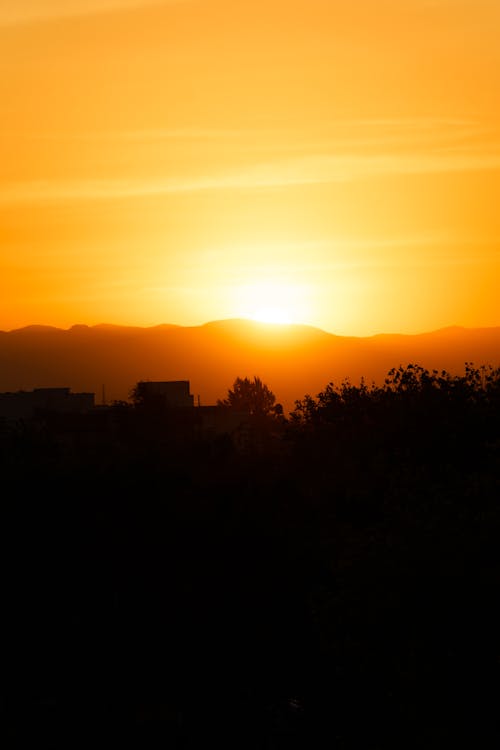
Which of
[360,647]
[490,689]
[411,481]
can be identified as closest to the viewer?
[490,689]

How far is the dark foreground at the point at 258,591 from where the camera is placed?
17812 mm

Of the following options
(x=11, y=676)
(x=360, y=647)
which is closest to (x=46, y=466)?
(x=11, y=676)

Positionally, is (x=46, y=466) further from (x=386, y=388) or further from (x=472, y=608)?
(x=472, y=608)

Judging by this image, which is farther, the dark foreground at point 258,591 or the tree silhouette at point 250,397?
the tree silhouette at point 250,397

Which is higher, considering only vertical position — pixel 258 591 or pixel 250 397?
pixel 250 397

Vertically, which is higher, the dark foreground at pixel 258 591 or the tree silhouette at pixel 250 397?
the tree silhouette at pixel 250 397

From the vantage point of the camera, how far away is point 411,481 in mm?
26422

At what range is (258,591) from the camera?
30.6 metres

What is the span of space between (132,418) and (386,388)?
28.9 metres

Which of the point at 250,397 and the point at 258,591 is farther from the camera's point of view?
the point at 250,397

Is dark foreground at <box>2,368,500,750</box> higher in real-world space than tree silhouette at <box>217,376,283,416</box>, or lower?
lower

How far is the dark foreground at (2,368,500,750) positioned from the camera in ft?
58.4

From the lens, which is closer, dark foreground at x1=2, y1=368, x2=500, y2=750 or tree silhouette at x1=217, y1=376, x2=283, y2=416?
dark foreground at x1=2, y1=368, x2=500, y2=750

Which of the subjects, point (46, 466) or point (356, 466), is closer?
point (46, 466)
